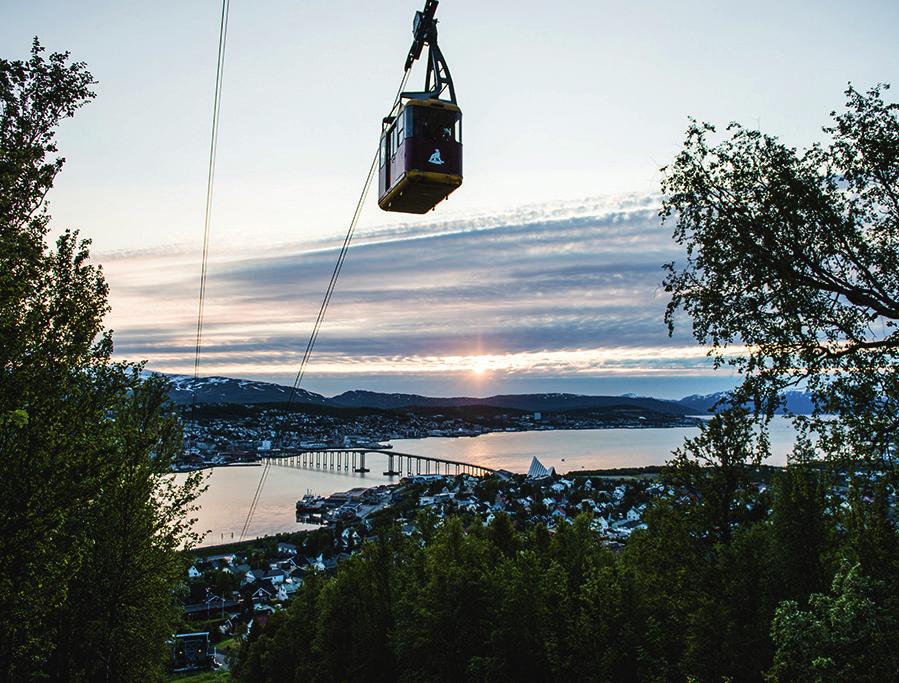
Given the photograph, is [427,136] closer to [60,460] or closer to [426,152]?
[426,152]

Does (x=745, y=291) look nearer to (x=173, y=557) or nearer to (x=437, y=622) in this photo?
(x=173, y=557)

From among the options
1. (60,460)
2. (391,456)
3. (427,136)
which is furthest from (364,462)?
(60,460)

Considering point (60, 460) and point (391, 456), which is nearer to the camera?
point (60, 460)

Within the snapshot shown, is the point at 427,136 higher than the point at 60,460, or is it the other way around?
the point at 427,136

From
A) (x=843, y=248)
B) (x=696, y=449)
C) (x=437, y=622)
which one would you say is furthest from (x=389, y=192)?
(x=437, y=622)

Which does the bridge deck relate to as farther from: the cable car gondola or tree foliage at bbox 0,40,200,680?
the cable car gondola

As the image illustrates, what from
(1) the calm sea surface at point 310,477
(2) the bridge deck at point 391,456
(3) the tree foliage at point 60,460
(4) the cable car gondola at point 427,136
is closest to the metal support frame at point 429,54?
(4) the cable car gondola at point 427,136
